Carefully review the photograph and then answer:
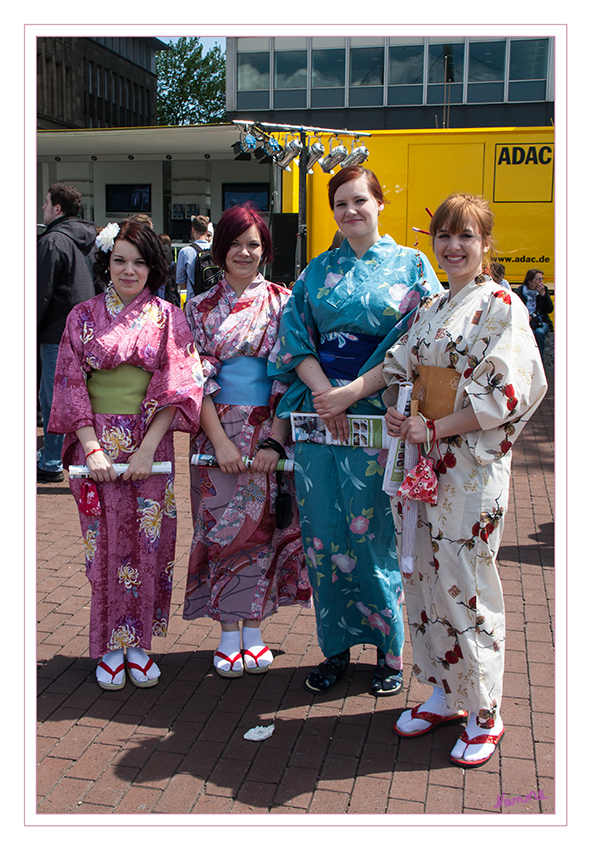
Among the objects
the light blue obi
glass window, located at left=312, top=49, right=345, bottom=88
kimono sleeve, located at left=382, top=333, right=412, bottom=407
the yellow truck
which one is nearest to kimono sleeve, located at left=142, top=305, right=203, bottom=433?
the light blue obi

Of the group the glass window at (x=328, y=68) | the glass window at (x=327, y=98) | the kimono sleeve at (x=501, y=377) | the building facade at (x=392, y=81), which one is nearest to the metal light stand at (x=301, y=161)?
the kimono sleeve at (x=501, y=377)

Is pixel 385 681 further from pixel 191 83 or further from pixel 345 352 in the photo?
pixel 191 83

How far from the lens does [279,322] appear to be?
2896mm

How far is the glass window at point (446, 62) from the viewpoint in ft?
66.7

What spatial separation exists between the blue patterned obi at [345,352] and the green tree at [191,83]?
41020 millimetres

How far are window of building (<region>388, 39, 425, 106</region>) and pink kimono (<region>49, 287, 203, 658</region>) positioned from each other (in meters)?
20.3

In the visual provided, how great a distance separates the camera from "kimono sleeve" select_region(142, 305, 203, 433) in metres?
2.75

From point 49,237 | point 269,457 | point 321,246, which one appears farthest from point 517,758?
point 321,246

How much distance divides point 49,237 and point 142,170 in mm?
13132

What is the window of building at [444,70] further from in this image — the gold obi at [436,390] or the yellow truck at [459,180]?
the gold obi at [436,390]

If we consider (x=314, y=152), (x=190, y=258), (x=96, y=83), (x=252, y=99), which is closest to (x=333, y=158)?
(x=314, y=152)

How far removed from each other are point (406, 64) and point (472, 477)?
69.5ft

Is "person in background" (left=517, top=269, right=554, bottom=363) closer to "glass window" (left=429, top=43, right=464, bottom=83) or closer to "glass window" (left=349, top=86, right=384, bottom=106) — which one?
"glass window" (left=429, top=43, right=464, bottom=83)

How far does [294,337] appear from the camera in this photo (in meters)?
2.73
